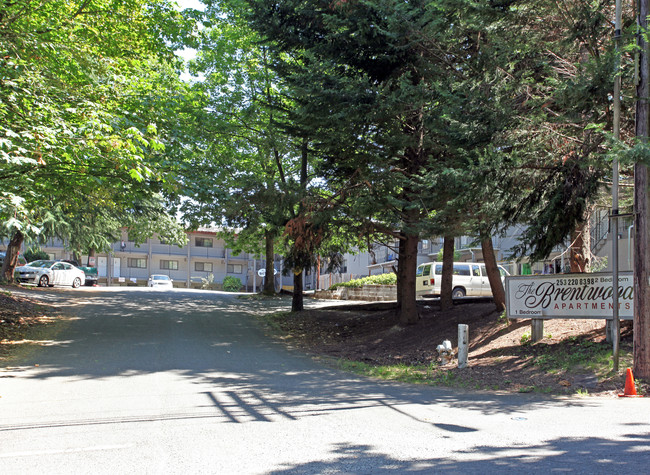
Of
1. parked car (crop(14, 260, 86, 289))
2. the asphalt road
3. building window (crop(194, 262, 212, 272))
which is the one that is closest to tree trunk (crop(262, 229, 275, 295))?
parked car (crop(14, 260, 86, 289))

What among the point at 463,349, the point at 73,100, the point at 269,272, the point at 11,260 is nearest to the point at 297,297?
the point at 269,272

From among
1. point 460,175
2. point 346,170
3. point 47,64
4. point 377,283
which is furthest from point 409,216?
point 377,283

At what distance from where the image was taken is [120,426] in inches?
261

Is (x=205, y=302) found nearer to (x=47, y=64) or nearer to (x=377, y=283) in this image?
(x=377, y=283)

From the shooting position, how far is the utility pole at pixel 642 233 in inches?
360

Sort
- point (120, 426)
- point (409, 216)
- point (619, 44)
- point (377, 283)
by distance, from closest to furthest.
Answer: point (120, 426) → point (619, 44) → point (409, 216) → point (377, 283)

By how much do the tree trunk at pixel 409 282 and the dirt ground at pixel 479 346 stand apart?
32 centimetres

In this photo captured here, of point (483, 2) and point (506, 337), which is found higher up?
point (483, 2)

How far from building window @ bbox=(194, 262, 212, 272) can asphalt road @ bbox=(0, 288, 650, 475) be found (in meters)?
50.6

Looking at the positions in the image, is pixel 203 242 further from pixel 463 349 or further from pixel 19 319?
pixel 463 349

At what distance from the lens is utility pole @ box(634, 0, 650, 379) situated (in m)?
9.14

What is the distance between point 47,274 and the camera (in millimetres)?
31281

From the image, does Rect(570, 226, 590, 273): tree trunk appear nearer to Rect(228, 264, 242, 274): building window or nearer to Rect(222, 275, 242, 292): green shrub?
Rect(222, 275, 242, 292): green shrub

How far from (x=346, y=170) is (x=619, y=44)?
324 inches
